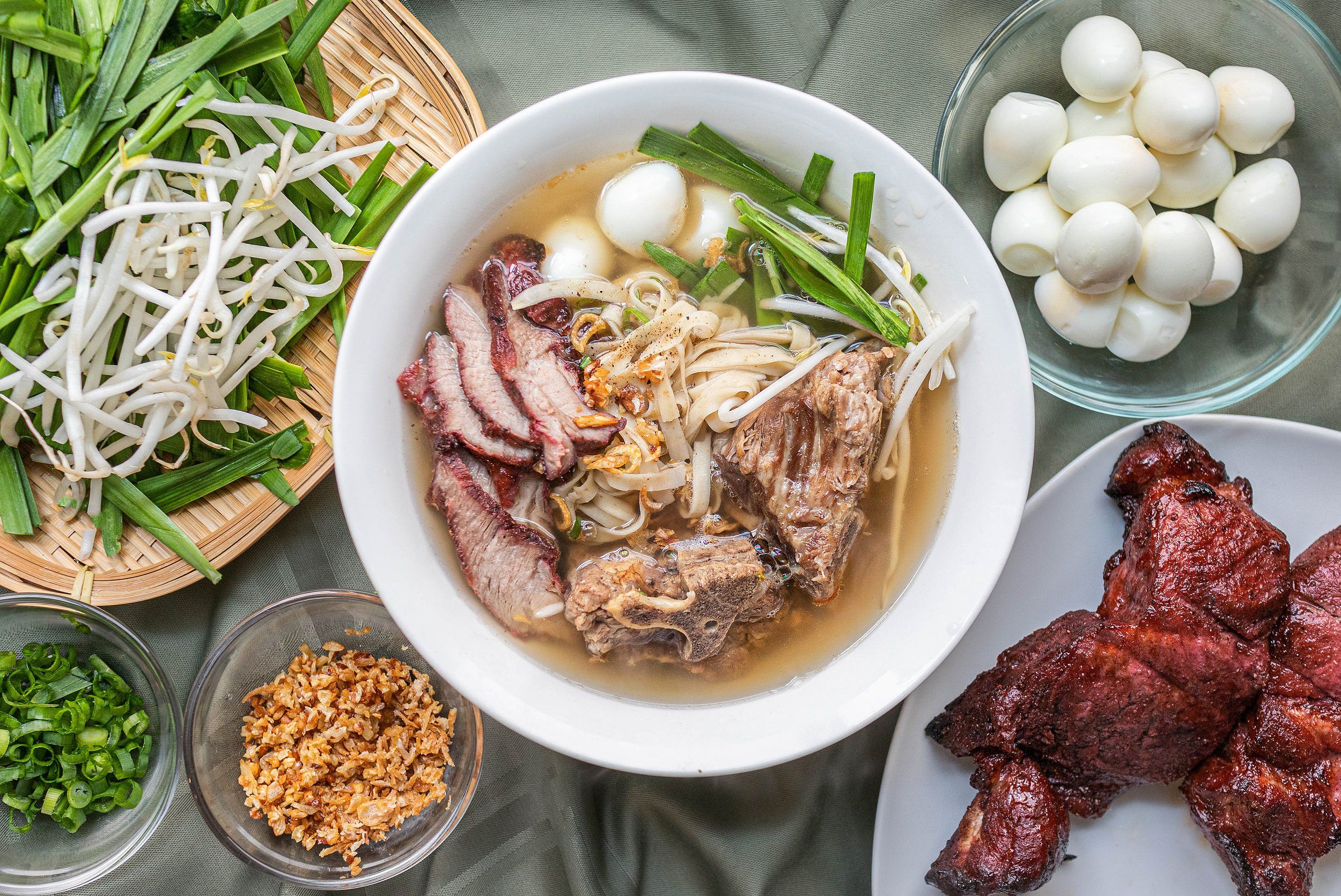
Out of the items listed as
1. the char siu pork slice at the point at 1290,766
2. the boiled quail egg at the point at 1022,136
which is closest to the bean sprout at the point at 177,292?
the boiled quail egg at the point at 1022,136

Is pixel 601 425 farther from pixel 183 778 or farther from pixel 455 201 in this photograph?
pixel 183 778

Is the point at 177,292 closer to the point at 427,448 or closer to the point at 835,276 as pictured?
the point at 427,448

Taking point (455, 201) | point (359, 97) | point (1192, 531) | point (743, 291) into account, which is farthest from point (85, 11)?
point (1192, 531)

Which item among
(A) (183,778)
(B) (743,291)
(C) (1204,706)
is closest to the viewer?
(C) (1204,706)

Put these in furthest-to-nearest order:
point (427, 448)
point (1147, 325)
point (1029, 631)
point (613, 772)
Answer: point (613, 772), point (1029, 631), point (1147, 325), point (427, 448)

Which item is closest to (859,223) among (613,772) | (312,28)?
(312,28)

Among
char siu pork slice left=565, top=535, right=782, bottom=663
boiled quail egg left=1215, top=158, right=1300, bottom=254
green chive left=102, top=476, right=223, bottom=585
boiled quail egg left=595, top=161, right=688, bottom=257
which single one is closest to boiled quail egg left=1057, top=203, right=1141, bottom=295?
boiled quail egg left=1215, top=158, right=1300, bottom=254
